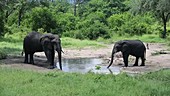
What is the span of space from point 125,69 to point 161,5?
1405 centimetres

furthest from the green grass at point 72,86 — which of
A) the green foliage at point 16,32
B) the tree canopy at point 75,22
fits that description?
the green foliage at point 16,32

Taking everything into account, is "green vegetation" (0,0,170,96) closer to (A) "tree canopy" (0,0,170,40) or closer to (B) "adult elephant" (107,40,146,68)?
(A) "tree canopy" (0,0,170,40)

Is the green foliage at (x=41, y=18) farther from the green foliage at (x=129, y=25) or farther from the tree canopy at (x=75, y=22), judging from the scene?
the green foliage at (x=129, y=25)

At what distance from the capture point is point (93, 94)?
10586 mm

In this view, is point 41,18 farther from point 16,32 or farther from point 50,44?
point 50,44

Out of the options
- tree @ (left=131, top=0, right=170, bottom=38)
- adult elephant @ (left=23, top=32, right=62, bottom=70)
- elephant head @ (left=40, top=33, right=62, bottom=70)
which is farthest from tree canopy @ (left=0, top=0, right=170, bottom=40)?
elephant head @ (left=40, top=33, right=62, bottom=70)

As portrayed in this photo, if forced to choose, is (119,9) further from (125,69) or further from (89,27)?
(125,69)

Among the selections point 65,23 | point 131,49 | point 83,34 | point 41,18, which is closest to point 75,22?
point 65,23

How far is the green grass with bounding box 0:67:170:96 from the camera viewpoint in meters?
10.8

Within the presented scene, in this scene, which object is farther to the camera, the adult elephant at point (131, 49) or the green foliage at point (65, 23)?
the green foliage at point (65, 23)

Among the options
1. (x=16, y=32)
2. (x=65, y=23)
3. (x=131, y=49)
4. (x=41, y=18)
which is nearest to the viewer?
(x=131, y=49)

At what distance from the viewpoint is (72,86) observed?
12000 mm

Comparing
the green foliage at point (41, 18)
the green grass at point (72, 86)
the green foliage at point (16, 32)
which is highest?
the green foliage at point (41, 18)

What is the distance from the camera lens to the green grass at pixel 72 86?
35.3 feet
